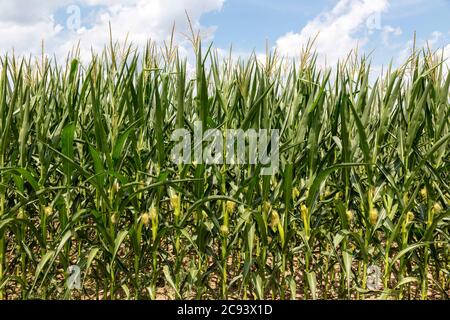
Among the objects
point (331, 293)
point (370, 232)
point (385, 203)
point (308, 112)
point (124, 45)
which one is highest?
point (124, 45)

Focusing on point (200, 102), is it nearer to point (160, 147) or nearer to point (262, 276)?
point (160, 147)

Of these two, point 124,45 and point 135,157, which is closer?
point 135,157

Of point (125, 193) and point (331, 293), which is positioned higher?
point (125, 193)

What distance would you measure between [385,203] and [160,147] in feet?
3.79

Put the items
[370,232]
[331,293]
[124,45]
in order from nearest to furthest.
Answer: [370,232] < [124,45] < [331,293]

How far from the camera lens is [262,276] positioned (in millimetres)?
2279

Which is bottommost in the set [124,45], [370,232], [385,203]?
[370,232]
